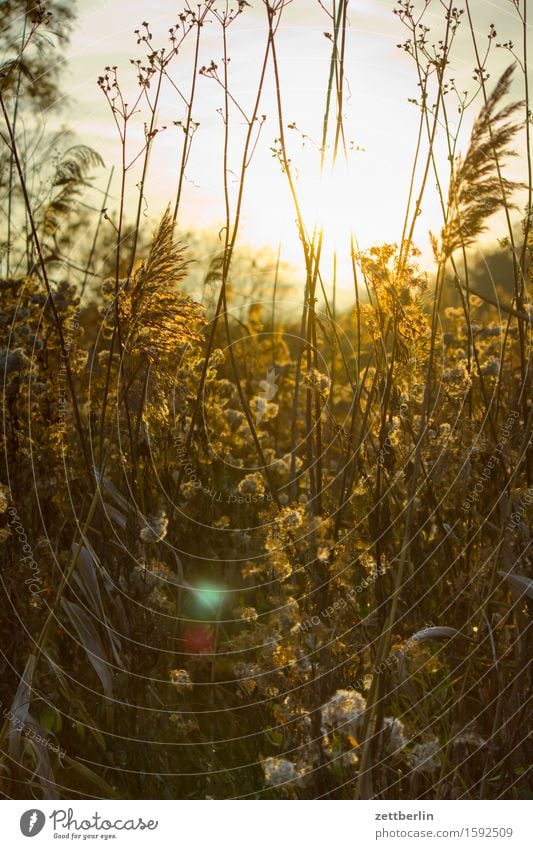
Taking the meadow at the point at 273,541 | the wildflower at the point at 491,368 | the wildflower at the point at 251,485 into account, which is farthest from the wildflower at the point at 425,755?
the wildflower at the point at 491,368

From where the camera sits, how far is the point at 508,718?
226 centimetres

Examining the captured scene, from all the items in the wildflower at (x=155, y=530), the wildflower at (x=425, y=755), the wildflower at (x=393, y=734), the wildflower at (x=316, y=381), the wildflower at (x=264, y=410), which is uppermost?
the wildflower at (x=316, y=381)

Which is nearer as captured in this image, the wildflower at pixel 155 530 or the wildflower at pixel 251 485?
the wildflower at pixel 155 530

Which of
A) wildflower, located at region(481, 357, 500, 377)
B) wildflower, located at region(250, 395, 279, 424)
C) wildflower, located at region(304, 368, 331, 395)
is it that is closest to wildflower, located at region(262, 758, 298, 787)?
wildflower, located at region(304, 368, 331, 395)

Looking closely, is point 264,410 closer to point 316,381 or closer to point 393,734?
point 316,381

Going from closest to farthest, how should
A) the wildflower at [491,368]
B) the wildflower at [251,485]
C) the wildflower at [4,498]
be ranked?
1. the wildflower at [4,498]
2. the wildflower at [251,485]
3. the wildflower at [491,368]

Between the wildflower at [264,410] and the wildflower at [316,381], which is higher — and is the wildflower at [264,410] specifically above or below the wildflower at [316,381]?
below

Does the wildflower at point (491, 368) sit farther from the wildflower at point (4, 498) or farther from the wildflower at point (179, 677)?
the wildflower at point (4, 498)

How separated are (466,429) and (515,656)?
73cm

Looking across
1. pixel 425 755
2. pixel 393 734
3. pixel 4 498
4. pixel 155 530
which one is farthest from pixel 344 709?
pixel 4 498

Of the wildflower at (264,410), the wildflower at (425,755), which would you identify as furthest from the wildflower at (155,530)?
the wildflower at (264,410)

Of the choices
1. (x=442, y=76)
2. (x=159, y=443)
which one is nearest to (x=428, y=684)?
(x=159, y=443)

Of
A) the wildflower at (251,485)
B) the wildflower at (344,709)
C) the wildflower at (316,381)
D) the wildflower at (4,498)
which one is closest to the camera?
the wildflower at (344,709)

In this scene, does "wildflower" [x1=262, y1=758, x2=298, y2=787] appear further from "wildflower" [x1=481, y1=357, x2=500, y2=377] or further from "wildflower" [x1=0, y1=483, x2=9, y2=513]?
"wildflower" [x1=481, y1=357, x2=500, y2=377]
